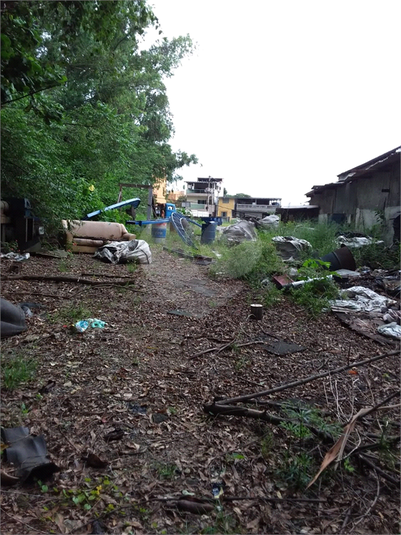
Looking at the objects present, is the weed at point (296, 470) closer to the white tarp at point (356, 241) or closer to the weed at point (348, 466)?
the weed at point (348, 466)

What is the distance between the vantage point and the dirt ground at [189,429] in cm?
157

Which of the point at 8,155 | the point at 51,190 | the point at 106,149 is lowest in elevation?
the point at 51,190

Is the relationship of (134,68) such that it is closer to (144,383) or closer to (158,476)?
(144,383)

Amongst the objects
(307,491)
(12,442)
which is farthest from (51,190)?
(307,491)

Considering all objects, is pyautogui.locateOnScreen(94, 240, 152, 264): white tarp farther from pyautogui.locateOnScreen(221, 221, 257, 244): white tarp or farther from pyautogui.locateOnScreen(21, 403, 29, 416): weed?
pyautogui.locateOnScreen(21, 403, 29, 416): weed

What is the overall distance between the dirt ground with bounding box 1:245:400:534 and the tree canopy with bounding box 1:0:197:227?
88.6 inches

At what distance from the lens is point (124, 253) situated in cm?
752

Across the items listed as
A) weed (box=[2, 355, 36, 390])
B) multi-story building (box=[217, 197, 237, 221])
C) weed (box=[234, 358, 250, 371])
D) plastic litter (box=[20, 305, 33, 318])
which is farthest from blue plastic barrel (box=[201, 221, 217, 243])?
multi-story building (box=[217, 197, 237, 221])

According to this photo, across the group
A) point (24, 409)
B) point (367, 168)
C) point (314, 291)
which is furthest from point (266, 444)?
point (367, 168)

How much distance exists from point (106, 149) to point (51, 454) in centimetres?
882

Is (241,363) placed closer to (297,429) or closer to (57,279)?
(297,429)

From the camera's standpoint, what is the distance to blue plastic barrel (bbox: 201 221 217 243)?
38.5ft

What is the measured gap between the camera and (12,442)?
187 centimetres

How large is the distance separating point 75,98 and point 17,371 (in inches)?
424
